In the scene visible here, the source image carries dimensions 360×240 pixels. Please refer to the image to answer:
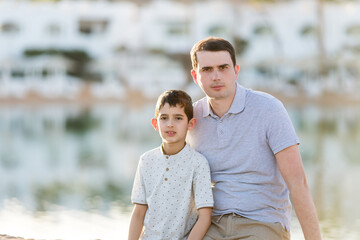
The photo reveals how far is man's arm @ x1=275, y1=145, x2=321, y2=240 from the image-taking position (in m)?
2.66

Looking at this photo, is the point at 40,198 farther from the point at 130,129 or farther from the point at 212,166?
the point at 130,129

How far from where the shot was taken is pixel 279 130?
8.73ft

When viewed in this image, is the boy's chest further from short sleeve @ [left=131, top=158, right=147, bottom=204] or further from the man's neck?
the man's neck

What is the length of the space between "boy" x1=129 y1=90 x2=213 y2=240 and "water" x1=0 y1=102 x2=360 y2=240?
84.1 inches

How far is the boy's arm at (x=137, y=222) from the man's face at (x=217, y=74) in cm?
59

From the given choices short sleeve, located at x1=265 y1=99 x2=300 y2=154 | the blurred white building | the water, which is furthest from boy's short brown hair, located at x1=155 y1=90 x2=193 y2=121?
the blurred white building

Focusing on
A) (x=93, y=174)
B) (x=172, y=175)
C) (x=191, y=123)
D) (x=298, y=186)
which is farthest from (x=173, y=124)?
(x=93, y=174)

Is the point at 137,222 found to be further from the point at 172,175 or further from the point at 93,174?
the point at 93,174

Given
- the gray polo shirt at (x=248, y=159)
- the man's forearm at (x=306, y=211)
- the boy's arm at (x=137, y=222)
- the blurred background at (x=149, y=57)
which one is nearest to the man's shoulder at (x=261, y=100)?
the gray polo shirt at (x=248, y=159)

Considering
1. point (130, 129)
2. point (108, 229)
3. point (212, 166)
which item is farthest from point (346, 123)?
point (212, 166)

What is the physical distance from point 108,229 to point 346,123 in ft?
46.3

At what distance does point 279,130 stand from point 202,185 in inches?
15.9

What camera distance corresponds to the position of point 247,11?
114ft

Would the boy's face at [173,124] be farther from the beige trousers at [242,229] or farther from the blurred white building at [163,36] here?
the blurred white building at [163,36]
